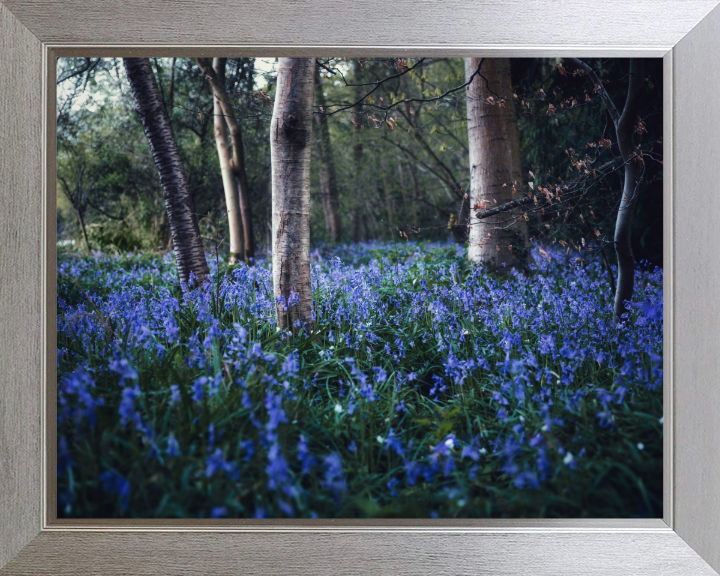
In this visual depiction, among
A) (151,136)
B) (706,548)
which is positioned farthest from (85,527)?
(706,548)

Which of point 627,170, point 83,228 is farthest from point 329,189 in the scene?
point 627,170

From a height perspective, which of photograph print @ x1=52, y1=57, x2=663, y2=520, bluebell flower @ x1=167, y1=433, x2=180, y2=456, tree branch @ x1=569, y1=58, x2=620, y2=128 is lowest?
bluebell flower @ x1=167, y1=433, x2=180, y2=456

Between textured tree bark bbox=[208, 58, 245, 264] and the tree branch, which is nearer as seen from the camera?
the tree branch

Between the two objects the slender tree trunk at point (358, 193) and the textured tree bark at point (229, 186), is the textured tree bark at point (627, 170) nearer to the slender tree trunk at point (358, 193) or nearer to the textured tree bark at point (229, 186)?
the slender tree trunk at point (358, 193)

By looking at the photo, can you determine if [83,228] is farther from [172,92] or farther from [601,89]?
[601,89]

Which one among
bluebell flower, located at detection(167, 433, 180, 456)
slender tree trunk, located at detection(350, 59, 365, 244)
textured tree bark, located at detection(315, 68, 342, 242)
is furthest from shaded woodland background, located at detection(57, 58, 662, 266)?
bluebell flower, located at detection(167, 433, 180, 456)

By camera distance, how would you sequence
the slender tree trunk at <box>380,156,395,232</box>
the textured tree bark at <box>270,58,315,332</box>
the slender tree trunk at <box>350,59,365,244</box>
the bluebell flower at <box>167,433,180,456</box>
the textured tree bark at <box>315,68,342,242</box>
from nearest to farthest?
the bluebell flower at <box>167,433,180,456</box>, the textured tree bark at <box>270,58,315,332</box>, the textured tree bark at <box>315,68,342,242</box>, the slender tree trunk at <box>350,59,365,244</box>, the slender tree trunk at <box>380,156,395,232</box>

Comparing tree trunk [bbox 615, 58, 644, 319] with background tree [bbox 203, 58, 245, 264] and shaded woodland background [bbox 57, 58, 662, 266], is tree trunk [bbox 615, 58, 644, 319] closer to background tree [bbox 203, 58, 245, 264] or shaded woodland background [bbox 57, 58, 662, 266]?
shaded woodland background [bbox 57, 58, 662, 266]

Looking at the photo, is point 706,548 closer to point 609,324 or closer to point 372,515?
point 609,324
